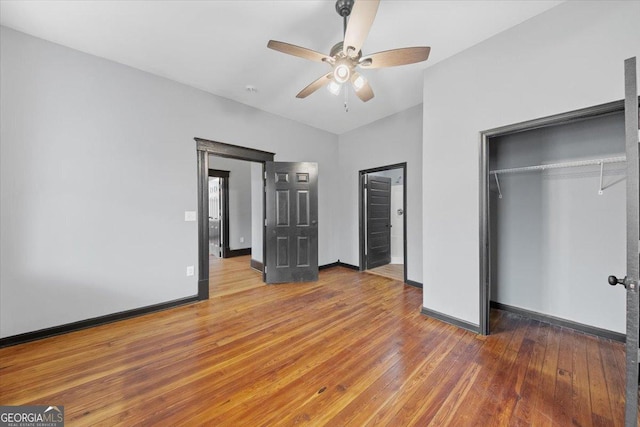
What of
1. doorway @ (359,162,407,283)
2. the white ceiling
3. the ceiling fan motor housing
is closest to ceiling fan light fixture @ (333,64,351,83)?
the ceiling fan motor housing

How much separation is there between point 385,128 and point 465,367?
12.0 feet

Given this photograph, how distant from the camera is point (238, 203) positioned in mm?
6430

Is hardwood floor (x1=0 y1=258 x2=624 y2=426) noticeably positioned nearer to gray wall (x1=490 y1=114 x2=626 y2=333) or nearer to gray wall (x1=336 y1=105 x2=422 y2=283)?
gray wall (x1=490 y1=114 x2=626 y2=333)

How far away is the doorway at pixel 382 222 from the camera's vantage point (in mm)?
4672

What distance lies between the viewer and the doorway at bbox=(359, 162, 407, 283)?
4672mm

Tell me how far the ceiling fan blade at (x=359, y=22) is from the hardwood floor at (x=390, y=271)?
3.58m

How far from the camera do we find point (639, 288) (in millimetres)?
1039

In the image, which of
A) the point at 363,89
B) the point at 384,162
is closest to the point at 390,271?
the point at 384,162

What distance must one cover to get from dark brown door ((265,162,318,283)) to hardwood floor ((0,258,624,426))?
1.28 metres

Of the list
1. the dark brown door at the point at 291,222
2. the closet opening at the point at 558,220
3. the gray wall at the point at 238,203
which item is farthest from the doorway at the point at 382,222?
the gray wall at the point at 238,203

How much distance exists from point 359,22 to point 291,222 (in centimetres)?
302

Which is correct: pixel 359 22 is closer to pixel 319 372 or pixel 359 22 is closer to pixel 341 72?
pixel 341 72

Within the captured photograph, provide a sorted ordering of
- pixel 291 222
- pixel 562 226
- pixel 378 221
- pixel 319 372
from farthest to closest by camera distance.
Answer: pixel 378 221
pixel 291 222
pixel 562 226
pixel 319 372

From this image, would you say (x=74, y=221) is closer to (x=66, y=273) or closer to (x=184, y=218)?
(x=66, y=273)
